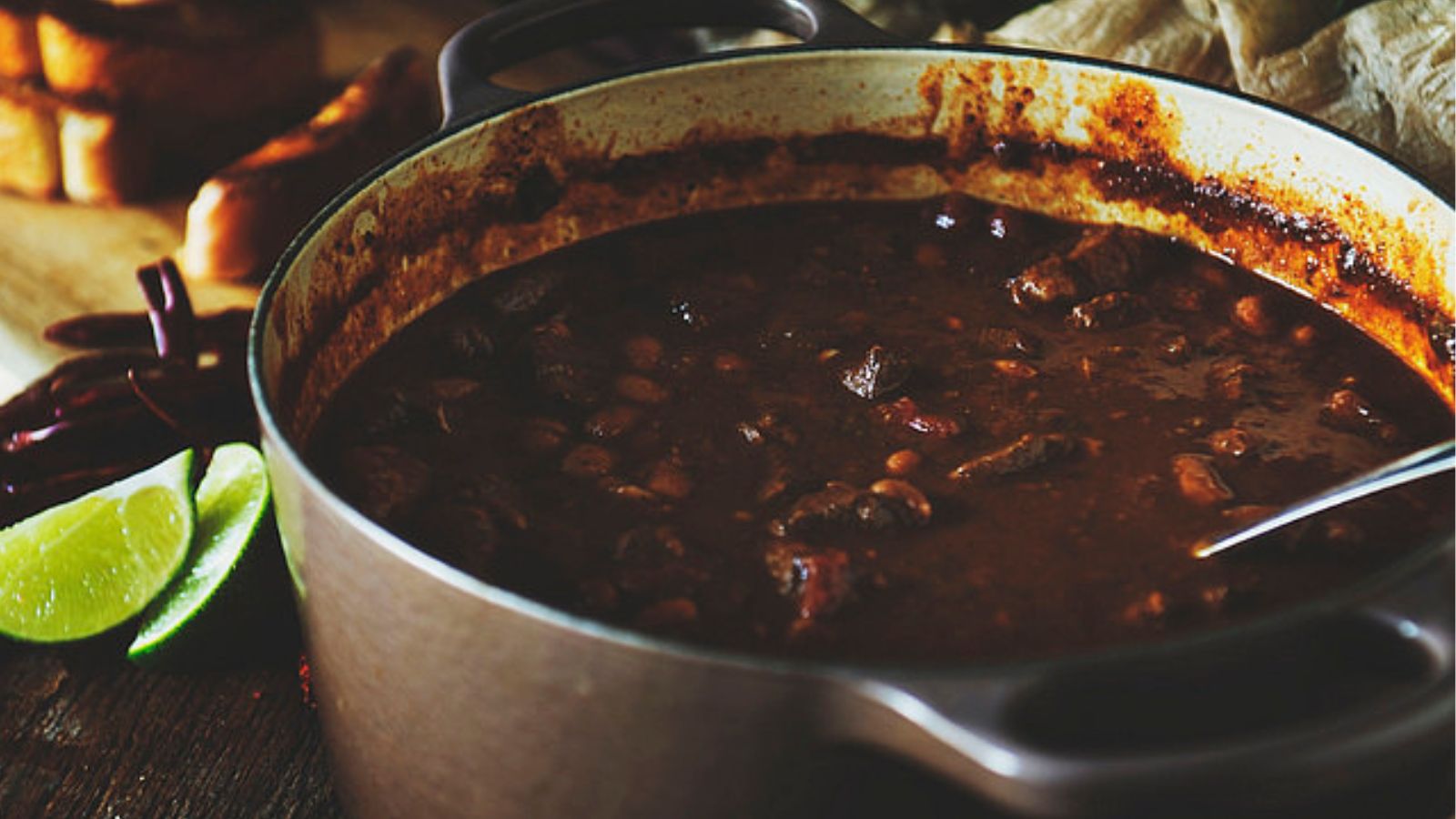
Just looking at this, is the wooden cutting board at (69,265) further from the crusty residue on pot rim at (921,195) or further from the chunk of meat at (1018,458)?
the chunk of meat at (1018,458)

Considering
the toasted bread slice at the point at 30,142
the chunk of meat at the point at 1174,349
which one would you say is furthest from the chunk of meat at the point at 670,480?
the toasted bread slice at the point at 30,142

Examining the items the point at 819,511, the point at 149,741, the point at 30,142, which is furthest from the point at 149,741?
the point at 30,142

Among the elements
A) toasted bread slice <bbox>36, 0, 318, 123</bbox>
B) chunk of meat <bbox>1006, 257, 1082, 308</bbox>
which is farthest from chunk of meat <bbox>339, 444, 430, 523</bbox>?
toasted bread slice <bbox>36, 0, 318, 123</bbox>

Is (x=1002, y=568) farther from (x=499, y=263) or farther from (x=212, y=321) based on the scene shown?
(x=212, y=321)

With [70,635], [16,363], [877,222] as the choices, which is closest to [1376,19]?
[877,222]

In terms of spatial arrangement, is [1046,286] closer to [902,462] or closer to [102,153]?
[902,462]
